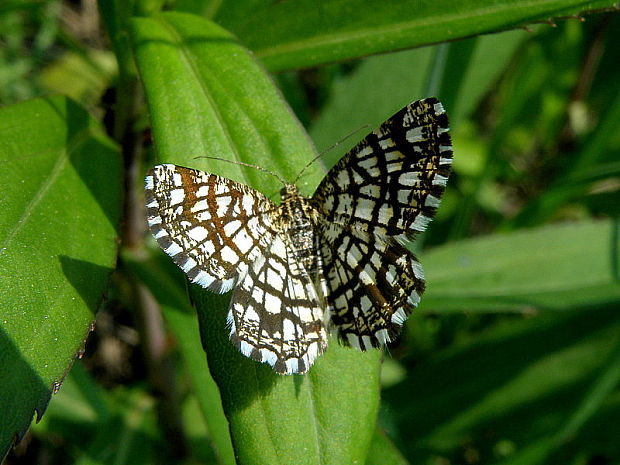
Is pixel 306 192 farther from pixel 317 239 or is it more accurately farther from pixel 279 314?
pixel 279 314

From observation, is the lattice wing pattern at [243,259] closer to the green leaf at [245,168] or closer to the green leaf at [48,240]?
the green leaf at [245,168]

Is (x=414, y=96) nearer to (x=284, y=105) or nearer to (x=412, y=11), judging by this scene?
(x=412, y=11)

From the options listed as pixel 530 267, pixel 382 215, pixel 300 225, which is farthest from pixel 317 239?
pixel 530 267

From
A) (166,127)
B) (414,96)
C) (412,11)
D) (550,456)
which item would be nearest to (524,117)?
(414,96)

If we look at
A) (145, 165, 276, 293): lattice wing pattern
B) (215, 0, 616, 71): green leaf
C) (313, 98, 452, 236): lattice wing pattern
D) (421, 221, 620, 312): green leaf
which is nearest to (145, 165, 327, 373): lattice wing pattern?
(145, 165, 276, 293): lattice wing pattern

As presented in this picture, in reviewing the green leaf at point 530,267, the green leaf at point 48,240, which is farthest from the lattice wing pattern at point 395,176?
the green leaf at point 530,267
